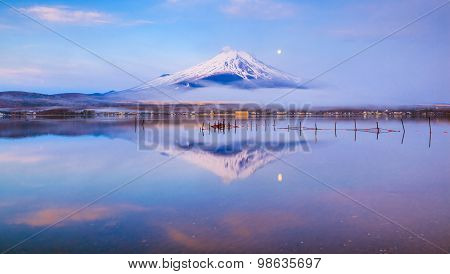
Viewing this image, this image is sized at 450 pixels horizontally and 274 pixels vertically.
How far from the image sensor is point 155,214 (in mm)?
8562

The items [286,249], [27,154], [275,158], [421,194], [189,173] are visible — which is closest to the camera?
[286,249]

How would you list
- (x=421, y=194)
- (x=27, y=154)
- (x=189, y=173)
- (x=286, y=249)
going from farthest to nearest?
(x=27, y=154) < (x=189, y=173) < (x=421, y=194) < (x=286, y=249)

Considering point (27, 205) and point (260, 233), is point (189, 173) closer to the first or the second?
point (27, 205)

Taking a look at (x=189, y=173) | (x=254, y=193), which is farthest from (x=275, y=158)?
(x=254, y=193)

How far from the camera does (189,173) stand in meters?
14.7

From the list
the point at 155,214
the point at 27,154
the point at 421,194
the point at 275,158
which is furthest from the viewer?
the point at 27,154

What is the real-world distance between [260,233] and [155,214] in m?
2.66

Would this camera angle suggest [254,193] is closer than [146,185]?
Yes

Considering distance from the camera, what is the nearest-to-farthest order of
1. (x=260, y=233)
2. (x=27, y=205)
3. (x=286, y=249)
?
1. (x=286, y=249)
2. (x=260, y=233)
3. (x=27, y=205)

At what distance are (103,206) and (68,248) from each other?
3026 millimetres

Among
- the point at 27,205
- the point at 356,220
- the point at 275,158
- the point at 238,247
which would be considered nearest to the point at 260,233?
the point at 238,247

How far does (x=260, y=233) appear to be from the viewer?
276 inches

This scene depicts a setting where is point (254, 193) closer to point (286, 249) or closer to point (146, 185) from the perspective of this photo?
point (146, 185)

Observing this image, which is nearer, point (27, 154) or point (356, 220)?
point (356, 220)
